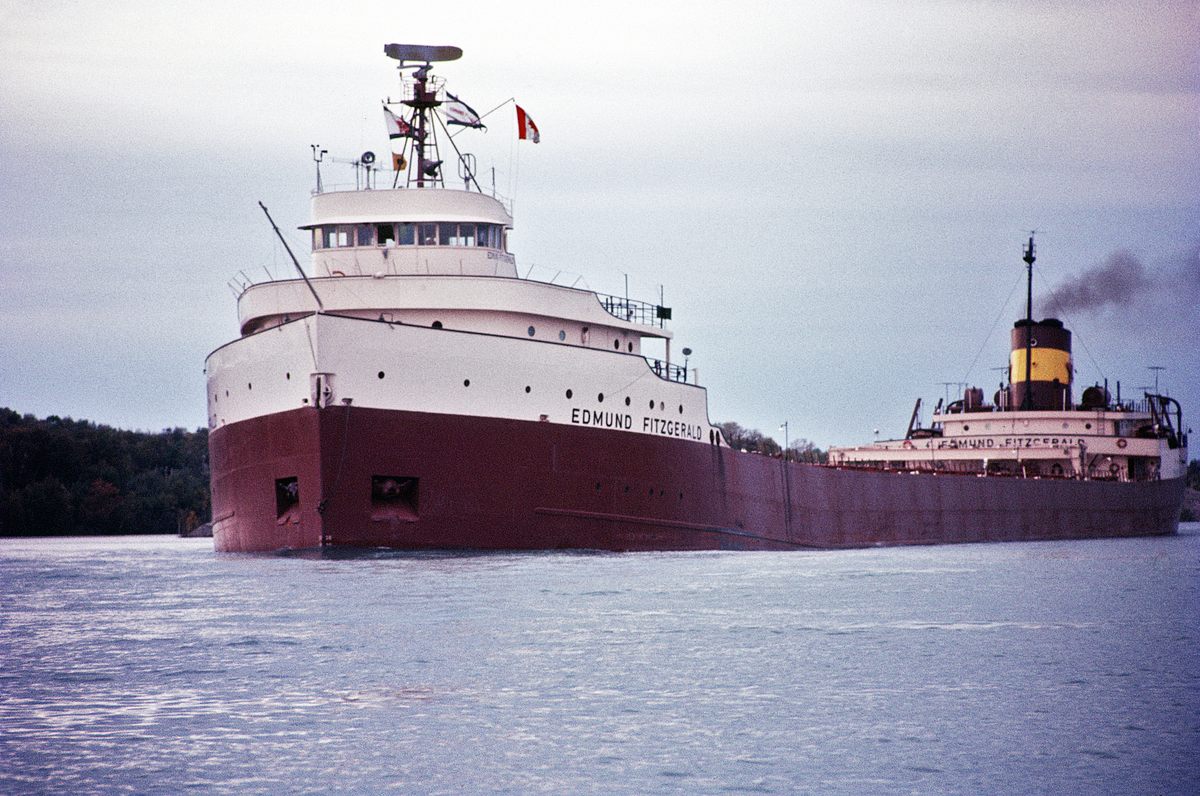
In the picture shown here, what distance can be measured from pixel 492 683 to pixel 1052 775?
487cm

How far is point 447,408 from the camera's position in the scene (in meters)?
26.7

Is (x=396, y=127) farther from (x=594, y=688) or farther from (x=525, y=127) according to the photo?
(x=594, y=688)

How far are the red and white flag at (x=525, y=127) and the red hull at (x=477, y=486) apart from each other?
7.59 metres

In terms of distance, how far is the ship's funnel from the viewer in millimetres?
53156

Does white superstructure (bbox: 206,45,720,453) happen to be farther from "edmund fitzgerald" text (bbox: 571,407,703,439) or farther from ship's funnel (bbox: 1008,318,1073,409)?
ship's funnel (bbox: 1008,318,1073,409)

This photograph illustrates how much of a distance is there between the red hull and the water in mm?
4576

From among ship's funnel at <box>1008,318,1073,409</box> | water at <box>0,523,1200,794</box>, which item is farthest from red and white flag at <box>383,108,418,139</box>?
ship's funnel at <box>1008,318,1073,409</box>

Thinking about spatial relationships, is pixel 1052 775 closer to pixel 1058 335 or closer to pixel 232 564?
pixel 232 564

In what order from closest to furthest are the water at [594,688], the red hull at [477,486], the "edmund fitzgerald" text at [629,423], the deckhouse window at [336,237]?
the water at [594,688]
the red hull at [477,486]
the "edmund fitzgerald" text at [629,423]
the deckhouse window at [336,237]

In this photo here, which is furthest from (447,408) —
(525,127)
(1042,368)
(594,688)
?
(1042,368)

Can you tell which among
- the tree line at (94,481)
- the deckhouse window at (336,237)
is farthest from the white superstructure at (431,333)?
Result: the tree line at (94,481)

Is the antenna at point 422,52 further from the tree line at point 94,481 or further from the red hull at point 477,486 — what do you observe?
the tree line at point 94,481

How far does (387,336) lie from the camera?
2627 centimetres

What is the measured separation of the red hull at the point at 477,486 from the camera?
85.3 feet
